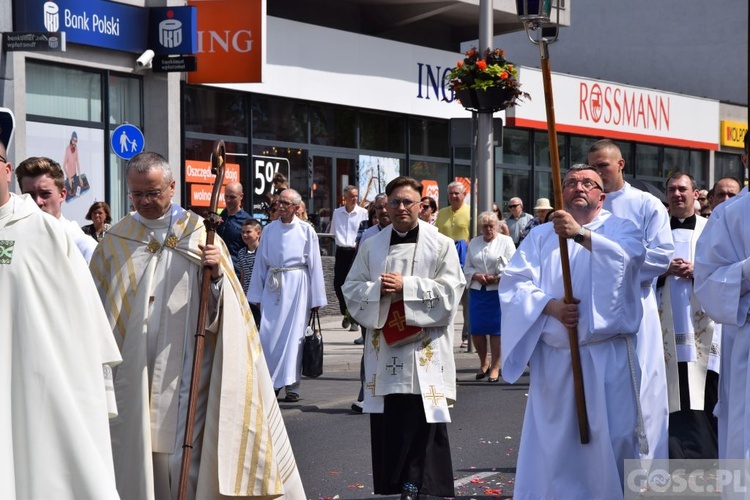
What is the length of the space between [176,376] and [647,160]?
95.2ft

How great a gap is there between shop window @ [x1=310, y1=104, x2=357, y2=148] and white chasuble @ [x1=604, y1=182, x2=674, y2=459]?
15.1 metres

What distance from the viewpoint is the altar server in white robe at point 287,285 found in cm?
1220

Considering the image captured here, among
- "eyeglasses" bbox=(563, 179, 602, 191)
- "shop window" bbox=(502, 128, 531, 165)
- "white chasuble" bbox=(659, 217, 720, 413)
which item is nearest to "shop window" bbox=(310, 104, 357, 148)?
"shop window" bbox=(502, 128, 531, 165)

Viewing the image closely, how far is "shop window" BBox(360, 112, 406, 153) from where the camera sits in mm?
24500

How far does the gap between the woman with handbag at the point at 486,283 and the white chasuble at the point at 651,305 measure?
5.28 meters

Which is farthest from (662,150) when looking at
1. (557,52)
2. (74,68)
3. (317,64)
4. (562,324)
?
(562,324)

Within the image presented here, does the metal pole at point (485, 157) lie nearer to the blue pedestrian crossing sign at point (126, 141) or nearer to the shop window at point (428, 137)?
the blue pedestrian crossing sign at point (126, 141)

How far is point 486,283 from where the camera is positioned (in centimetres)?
1378

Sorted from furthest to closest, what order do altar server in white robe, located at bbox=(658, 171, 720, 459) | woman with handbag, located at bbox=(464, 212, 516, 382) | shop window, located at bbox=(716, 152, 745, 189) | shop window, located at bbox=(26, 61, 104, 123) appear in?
shop window, located at bbox=(716, 152, 745, 189) < shop window, located at bbox=(26, 61, 104, 123) < woman with handbag, located at bbox=(464, 212, 516, 382) < altar server in white robe, located at bbox=(658, 171, 720, 459)

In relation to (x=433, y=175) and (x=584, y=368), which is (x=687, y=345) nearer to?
(x=584, y=368)

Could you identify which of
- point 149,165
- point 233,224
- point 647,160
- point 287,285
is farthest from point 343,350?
point 647,160

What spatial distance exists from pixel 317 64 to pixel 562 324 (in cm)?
1621

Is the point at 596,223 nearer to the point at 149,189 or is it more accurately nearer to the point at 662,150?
the point at 149,189

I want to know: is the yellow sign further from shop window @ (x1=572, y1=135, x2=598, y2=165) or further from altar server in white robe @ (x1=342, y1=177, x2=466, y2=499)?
altar server in white robe @ (x1=342, y1=177, x2=466, y2=499)
